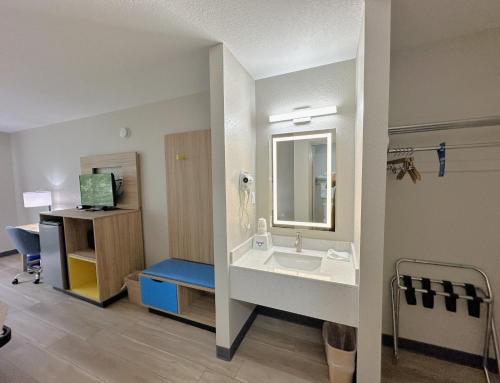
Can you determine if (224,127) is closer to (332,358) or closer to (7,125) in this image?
(332,358)

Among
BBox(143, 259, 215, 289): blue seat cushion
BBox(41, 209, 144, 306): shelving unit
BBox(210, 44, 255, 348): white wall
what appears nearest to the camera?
BBox(210, 44, 255, 348): white wall

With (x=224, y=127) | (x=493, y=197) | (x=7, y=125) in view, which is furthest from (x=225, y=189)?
(x=7, y=125)

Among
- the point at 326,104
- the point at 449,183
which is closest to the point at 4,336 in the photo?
the point at 326,104

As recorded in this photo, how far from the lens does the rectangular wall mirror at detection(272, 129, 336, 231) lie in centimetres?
176

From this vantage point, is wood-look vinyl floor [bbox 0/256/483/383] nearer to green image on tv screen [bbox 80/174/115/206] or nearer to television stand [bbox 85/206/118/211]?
television stand [bbox 85/206/118/211]

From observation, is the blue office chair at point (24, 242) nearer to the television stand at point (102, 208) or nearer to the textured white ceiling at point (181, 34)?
the television stand at point (102, 208)

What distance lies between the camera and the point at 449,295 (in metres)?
1.41

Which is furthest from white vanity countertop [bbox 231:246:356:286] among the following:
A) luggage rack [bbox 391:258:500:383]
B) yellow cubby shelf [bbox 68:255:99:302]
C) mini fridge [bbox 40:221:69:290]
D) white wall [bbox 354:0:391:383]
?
mini fridge [bbox 40:221:69:290]

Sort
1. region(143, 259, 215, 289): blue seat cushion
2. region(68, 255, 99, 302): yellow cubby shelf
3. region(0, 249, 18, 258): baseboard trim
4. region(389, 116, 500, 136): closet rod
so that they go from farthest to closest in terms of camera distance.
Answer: region(0, 249, 18, 258): baseboard trim, region(68, 255, 99, 302): yellow cubby shelf, region(143, 259, 215, 289): blue seat cushion, region(389, 116, 500, 136): closet rod

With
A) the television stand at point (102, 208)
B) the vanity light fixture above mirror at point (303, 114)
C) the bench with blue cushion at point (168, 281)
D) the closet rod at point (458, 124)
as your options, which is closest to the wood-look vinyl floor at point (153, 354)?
the bench with blue cushion at point (168, 281)

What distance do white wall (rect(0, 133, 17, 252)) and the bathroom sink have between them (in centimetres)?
512

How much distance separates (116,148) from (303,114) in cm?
257

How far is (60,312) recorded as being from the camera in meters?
2.15

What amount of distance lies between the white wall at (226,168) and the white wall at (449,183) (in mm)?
1217
